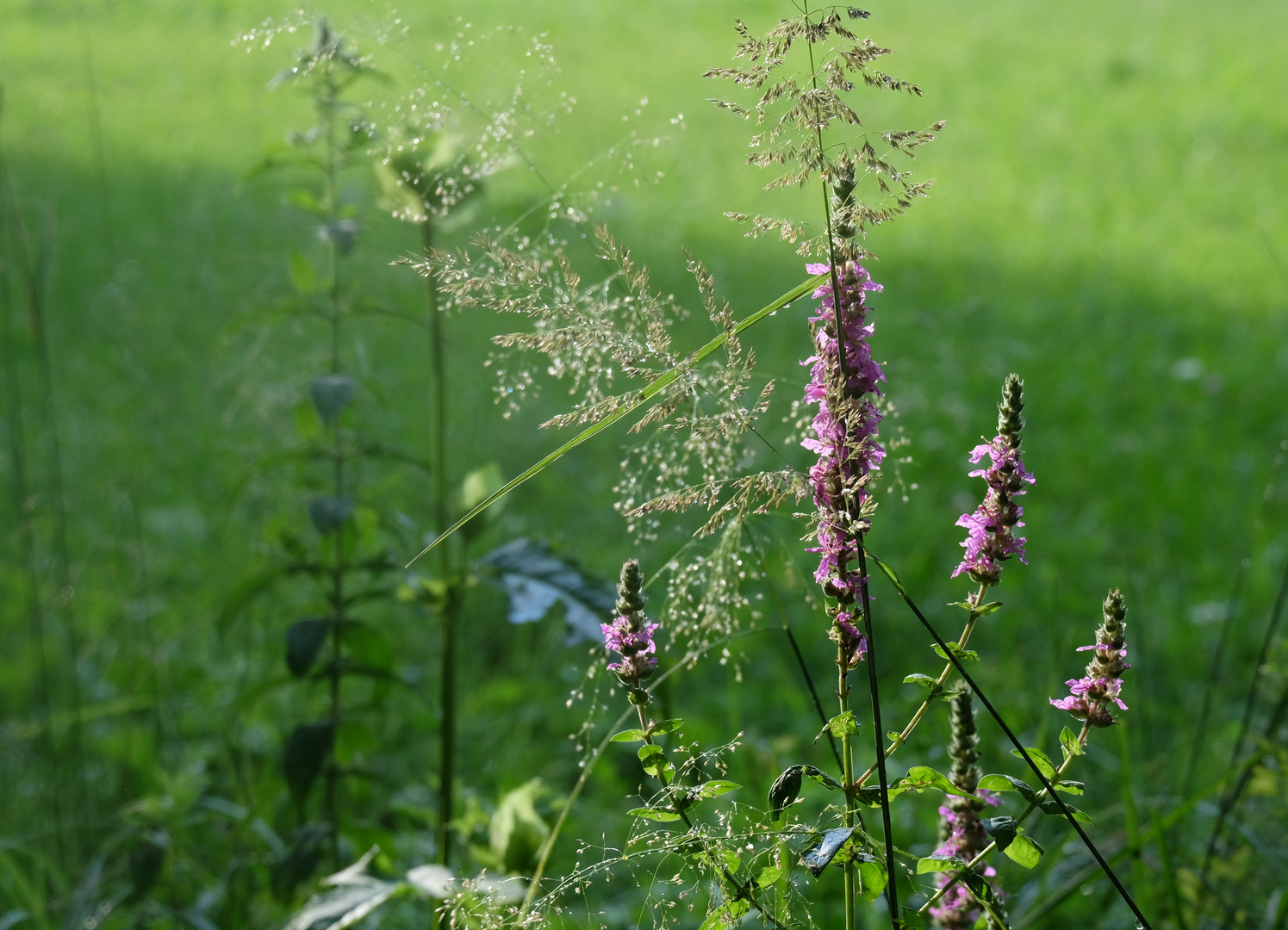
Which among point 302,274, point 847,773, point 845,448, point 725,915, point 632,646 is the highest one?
point 302,274

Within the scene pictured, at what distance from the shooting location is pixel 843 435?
0.86 metres

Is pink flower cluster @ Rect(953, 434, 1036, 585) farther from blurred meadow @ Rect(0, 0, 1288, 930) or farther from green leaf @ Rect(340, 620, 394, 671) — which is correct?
green leaf @ Rect(340, 620, 394, 671)

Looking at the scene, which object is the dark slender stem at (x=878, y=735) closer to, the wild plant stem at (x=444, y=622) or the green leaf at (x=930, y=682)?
the green leaf at (x=930, y=682)

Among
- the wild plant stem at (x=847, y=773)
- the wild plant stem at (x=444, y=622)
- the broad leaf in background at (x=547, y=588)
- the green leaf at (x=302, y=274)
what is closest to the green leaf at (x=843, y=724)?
the wild plant stem at (x=847, y=773)

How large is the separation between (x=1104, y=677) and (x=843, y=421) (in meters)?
0.31

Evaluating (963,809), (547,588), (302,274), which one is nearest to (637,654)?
(963,809)

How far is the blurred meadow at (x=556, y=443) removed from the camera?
6.26 feet

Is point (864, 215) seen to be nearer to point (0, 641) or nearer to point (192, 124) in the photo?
point (0, 641)

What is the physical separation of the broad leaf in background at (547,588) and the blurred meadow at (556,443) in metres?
0.03

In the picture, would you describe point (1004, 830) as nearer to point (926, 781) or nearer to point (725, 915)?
point (926, 781)

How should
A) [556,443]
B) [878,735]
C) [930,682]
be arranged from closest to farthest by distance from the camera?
[878,735] < [930,682] < [556,443]

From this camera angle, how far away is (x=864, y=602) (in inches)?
33.6

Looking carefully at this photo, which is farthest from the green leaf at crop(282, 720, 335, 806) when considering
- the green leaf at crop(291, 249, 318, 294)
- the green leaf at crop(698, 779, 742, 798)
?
the green leaf at crop(698, 779, 742, 798)

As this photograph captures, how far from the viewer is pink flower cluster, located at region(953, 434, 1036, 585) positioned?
35.4 inches
